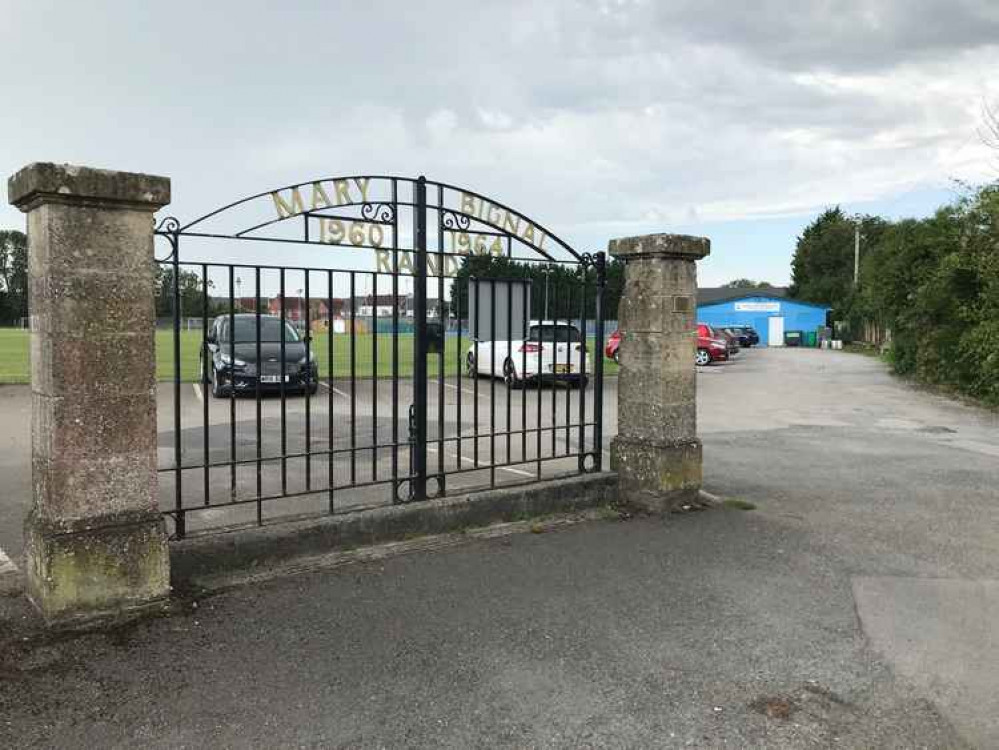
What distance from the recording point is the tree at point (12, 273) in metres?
75.3

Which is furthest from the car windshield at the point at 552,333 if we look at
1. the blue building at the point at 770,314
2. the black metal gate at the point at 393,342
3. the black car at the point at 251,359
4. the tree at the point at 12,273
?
the tree at the point at 12,273

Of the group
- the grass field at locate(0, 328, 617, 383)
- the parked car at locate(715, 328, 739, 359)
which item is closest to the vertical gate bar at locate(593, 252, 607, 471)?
the grass field at locate(0, 328, 617, 383)

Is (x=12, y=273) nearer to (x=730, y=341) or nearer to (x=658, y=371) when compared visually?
(x=730, y=341)

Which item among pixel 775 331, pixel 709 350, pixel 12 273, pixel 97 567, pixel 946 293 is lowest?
pixel 97 567

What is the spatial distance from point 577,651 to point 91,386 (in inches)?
105

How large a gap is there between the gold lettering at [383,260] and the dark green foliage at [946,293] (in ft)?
44.8

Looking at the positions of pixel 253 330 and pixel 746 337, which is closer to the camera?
pixel 253 330

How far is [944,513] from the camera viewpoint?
667cm

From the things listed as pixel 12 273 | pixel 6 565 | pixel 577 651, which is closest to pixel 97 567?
pixel 6 565

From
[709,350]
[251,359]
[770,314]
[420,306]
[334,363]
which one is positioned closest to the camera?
[420,306]

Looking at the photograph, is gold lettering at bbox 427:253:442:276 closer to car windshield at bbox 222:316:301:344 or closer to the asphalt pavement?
the asphalt pavement

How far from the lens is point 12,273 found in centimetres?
8269

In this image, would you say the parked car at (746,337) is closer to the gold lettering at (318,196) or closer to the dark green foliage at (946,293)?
the dark green foliage at (946,293)

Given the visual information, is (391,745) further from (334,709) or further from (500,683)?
(500,683)
